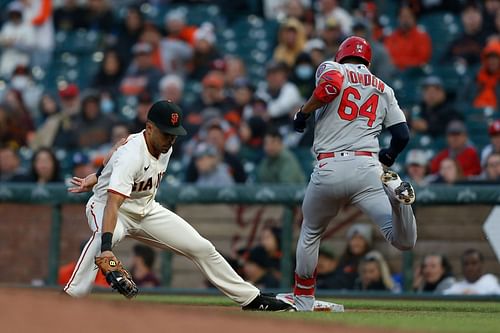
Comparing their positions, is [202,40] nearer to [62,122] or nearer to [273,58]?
[273,58]

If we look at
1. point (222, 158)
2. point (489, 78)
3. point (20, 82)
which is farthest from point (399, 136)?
point (20, 82)

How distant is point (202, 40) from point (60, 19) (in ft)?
10.7

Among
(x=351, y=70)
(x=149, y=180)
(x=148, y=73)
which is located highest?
(x=148, y=73)

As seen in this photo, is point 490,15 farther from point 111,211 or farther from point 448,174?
point 111,211

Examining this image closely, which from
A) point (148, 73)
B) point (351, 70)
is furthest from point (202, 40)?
point (351, 70)

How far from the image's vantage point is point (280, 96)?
1262 centimetres

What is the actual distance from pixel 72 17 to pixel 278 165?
6.02 metres

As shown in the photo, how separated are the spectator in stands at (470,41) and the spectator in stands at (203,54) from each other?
114 inches

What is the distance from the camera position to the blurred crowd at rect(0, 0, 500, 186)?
11719 mm

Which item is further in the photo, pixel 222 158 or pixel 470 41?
pixel 470 41

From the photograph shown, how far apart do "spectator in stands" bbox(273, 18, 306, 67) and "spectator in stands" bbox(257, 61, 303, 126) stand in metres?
0.56

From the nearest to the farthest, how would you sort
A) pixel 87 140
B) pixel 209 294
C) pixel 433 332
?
1. pixel 433 332
2. pixel 209 294
3. pixel 87 140

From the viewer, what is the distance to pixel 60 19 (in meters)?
16.4

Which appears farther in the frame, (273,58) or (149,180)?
(273,58)
